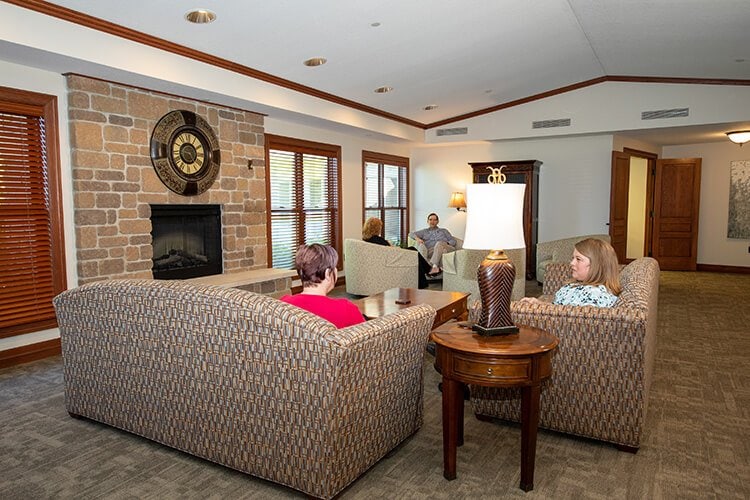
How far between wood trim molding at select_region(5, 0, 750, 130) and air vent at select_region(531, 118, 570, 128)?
37cm

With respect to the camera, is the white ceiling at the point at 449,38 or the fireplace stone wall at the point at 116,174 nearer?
the white ceiling at the point at 449,38

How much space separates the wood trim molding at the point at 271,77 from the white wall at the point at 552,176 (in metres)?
0.74

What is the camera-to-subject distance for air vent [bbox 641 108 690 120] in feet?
23.2

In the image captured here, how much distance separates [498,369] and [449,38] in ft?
12.8

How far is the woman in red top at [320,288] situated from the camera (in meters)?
2.30

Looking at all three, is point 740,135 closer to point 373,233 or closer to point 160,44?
point 373,233

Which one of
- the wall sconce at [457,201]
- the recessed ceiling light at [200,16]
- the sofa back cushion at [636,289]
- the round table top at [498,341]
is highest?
the recessed ceiling light at [200,16]

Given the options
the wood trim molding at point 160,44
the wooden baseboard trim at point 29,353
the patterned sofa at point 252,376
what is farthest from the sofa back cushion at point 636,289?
the wooden baseboard trim at point 29,353

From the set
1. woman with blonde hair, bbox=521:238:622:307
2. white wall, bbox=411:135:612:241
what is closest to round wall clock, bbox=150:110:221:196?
woman with blonde hair, bbox=521:238:622:307

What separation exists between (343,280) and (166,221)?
3.11 m

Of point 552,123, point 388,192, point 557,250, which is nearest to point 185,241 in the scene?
point 388,192

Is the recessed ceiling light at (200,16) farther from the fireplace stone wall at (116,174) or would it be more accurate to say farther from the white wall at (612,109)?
the white wall at (612,109)

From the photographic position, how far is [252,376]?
2.16m

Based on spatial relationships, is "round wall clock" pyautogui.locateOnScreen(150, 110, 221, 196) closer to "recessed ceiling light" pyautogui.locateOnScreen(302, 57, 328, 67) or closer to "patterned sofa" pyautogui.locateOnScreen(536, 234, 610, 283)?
"recessed ceiling light" pyautogui.locateOnScreen(302, 57, 328, 67)
